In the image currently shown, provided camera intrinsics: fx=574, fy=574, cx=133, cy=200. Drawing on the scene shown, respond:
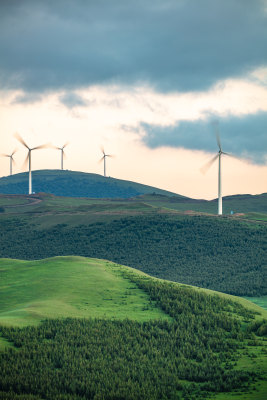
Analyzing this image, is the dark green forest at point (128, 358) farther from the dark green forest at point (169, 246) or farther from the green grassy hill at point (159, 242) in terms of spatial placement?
the dark green forest at point (169, 246)

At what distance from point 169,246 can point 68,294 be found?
79800mm

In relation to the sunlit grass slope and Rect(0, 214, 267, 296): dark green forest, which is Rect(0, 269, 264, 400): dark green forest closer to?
the sunlit grass slope

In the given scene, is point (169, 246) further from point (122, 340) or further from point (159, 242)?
point (122, 340)

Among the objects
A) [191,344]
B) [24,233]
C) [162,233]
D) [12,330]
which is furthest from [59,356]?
[24,233]

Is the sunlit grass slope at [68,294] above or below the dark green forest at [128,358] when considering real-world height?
above

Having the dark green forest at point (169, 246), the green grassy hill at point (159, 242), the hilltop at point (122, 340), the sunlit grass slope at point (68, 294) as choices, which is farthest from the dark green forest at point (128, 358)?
the dark green forest at point (169, 246)

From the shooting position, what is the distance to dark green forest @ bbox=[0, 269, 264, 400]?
34.5m

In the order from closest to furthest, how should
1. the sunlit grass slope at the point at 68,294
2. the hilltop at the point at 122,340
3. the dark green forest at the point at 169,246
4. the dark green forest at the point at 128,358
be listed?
the dark green forest at the point at 128,358 < the hilltop at the point at 122,340 < the sunlit grass slope at the point at 68,294 < the dark green forest at the point at 169,246

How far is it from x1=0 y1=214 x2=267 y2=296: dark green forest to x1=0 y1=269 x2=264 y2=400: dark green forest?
5475 centimetres

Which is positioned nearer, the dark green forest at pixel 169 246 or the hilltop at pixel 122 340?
the hilltop at pixel 122 340

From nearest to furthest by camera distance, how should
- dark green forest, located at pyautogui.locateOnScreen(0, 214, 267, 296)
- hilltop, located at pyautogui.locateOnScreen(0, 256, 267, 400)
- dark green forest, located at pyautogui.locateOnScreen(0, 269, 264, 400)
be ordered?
dark green forest, located at pyautogui.locateOnScreen(0, 269, 264, 400), hilltop, located at pyautogui.locateOnScreen(0, 256, 267, 400), dark green forest, located at pyautogui.locateOnScreen(0, 214, 267, 296)

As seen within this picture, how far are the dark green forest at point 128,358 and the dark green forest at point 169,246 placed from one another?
5475cm

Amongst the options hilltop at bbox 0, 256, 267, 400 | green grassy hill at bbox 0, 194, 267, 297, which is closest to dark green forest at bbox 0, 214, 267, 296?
green grassy hill at bbox 0, 194, 267, 297

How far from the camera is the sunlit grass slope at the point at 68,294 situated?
164ft
